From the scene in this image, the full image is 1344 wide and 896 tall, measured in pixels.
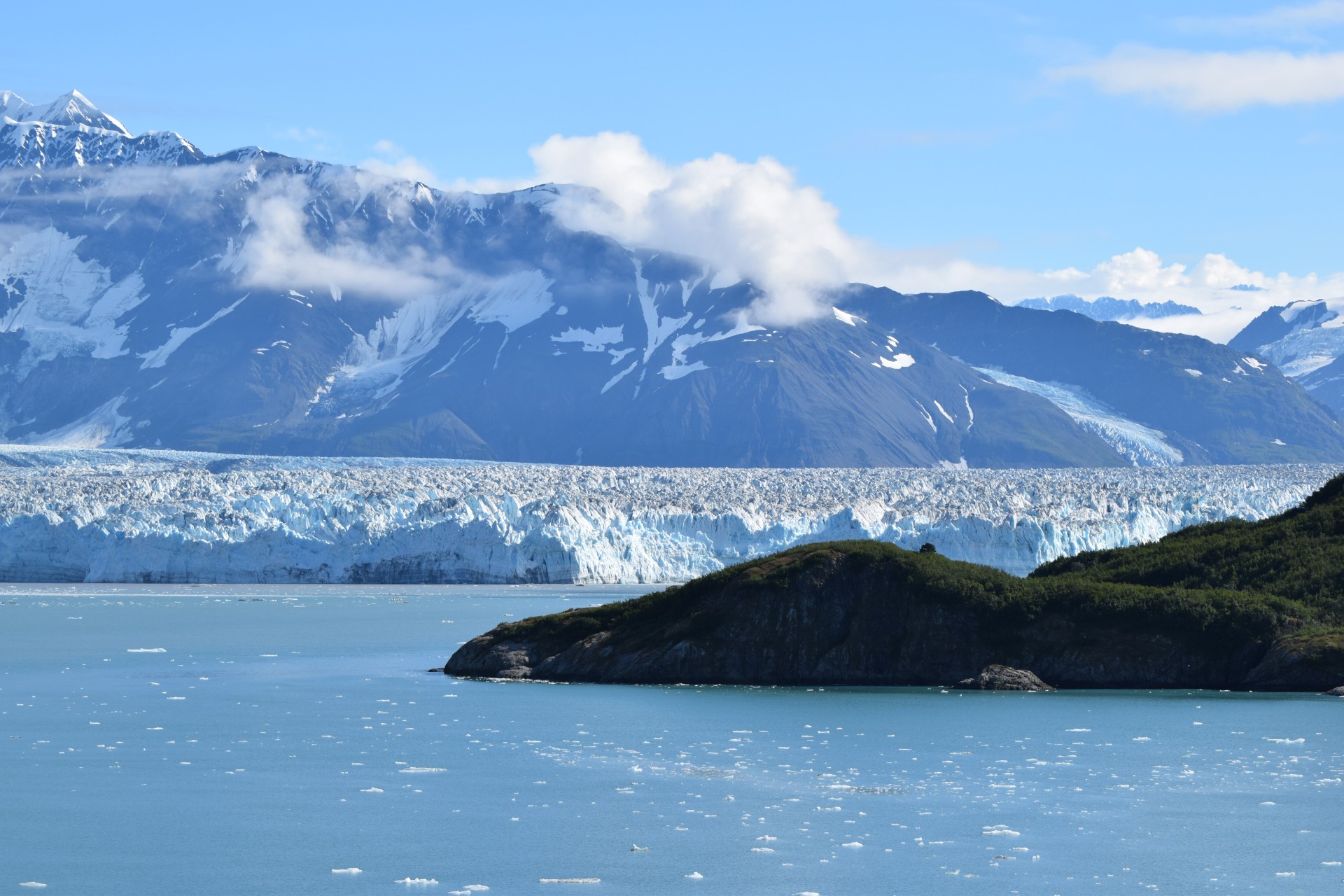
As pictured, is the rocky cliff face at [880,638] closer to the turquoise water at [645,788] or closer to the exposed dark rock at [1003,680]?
the exposed dark rock at [1003,680]

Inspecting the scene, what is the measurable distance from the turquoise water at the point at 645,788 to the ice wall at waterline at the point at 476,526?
44.0 meters

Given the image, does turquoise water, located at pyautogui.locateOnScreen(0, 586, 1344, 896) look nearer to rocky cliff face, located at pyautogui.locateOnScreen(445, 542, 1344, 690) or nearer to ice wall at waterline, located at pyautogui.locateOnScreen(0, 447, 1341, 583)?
rocky cliff face, located at pyautogui.locateOnScreen(445, 542, 1344, 690)

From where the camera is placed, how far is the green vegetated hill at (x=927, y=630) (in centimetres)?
4284

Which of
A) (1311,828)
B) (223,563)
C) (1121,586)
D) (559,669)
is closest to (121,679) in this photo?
(559,669)

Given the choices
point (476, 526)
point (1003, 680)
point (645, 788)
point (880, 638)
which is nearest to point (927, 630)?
point (880, 638)

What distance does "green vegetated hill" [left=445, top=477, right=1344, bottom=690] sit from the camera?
42844 millimetres

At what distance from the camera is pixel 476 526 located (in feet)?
300

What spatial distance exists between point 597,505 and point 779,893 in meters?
76.2

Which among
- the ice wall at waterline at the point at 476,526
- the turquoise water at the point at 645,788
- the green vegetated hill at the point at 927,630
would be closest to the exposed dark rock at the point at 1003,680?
the green vegetated hill at the point at 927,630

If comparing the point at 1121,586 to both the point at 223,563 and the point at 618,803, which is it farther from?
the point at 223,563

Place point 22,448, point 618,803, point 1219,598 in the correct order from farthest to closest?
1. point 22,448
2. point 1219,598
3. point 618,803

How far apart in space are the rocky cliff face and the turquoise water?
1.55 meters

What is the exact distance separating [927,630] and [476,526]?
50022 millimetres

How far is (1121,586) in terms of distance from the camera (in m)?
44.6
